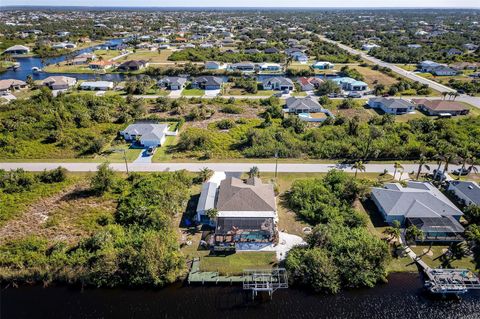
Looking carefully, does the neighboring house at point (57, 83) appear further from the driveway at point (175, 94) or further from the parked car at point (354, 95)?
the parked car at point (354, 95)

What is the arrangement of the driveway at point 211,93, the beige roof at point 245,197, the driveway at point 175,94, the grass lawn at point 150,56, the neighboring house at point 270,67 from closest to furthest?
1. the beige roof at point 245,197
2. the driveway at point 175,94
3. the driveway at point 211,93
4. the neighboring house at point 270,67
5. the grass lawn at point 150,56

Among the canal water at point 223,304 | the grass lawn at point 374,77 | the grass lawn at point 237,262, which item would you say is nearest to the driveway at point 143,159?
the grass lawn at point 237,262

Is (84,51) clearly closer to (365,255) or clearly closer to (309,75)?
(309,75)

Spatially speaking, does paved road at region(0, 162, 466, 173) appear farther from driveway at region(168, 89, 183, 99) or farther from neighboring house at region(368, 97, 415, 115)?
driveway at region(168, 89, 183, 99)

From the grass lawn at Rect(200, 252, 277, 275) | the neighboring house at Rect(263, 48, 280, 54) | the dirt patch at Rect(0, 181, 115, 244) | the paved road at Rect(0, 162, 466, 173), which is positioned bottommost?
the grass lawn at Rect(200, 252, 277, 275)

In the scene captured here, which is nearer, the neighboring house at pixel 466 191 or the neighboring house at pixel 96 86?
the neighboring house at pixel 466 191

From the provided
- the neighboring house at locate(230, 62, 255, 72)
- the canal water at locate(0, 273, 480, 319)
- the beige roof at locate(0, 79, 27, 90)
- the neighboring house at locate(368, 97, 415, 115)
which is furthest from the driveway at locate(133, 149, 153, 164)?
the neighboring house at locate(230, 62, 255, 72)
